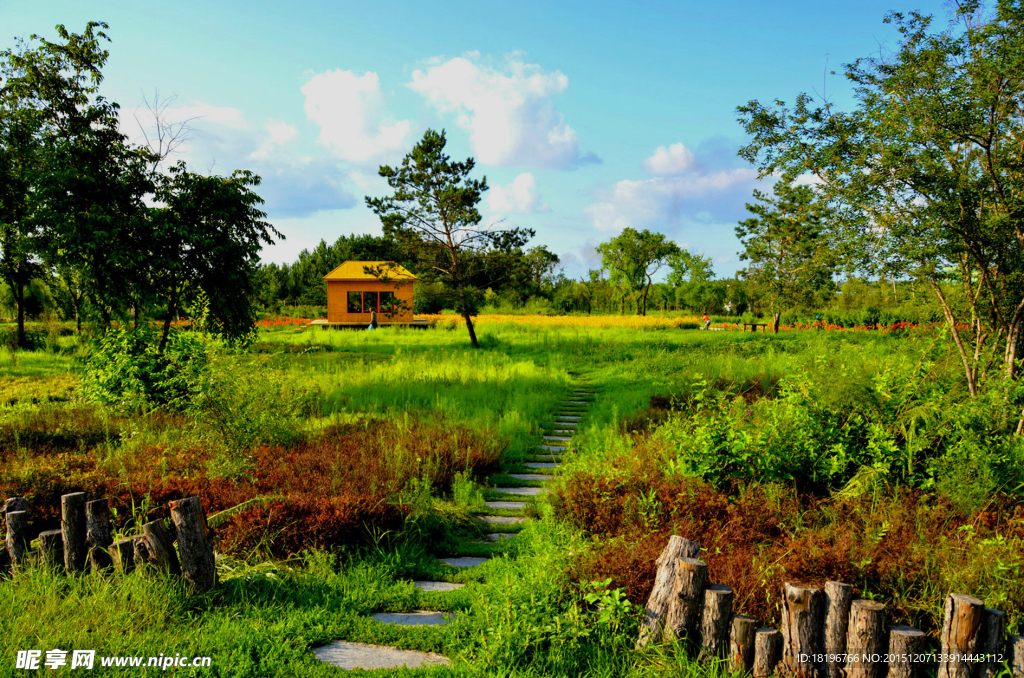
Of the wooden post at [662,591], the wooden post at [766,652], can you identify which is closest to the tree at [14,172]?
the wooden post at [662,591]

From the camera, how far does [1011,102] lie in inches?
232

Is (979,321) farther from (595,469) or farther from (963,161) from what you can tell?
(595,469)

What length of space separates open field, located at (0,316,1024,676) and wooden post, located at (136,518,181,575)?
0.11 meters

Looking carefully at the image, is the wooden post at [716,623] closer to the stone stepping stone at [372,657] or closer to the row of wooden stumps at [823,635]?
the row of wooden stumps at [823,635]

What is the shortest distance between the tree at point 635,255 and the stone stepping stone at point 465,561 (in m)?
38.6

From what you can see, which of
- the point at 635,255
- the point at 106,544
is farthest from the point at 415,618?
the point at 635,255

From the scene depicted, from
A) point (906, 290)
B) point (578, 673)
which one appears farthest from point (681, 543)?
point (906, 290)

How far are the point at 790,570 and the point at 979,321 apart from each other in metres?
5.16

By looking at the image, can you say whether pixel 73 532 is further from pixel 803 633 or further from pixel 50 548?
pixel 803 633

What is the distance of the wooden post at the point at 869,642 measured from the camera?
266cm

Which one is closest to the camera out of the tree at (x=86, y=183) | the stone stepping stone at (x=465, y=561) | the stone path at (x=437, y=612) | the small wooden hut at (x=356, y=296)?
the stone path at (x=437, y=612)

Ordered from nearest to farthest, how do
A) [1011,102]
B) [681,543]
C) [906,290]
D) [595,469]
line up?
1. [681,543]
2. [595,469]
3. [1011,102]
4. [906,290]

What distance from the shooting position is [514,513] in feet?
17.5

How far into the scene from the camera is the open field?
3.10 meters
